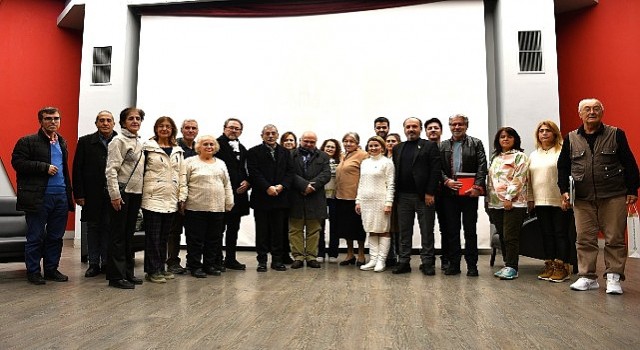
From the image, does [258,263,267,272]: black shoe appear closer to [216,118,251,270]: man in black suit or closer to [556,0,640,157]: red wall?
[216,118,251,270]: man in black suit

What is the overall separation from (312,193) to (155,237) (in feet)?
5.04

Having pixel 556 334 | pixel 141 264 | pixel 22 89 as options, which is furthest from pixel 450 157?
pixel 22 89

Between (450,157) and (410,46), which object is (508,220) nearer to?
(450,157)

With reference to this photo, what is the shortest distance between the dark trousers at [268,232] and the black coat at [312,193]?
19 cm

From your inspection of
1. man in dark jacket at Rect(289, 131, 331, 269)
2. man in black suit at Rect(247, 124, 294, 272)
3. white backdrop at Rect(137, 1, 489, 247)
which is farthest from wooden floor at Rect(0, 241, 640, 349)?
white backdrop at Rect(137, 1, 489, 247)

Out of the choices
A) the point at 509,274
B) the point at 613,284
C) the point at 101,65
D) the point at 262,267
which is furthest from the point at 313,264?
the point at 101,65

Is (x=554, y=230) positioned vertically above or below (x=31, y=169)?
below

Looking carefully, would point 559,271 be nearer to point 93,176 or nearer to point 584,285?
point 584,285

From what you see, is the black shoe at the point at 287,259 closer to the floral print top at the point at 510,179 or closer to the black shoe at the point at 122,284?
the black shoe at the point at 122,284

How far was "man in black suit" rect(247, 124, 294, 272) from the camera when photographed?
162 inches

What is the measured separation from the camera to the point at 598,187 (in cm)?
302

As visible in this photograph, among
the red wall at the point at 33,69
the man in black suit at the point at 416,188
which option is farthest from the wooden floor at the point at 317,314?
the red wall at the point at 33,69

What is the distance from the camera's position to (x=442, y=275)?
148 inches

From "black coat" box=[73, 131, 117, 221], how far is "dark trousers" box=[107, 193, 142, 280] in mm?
644
